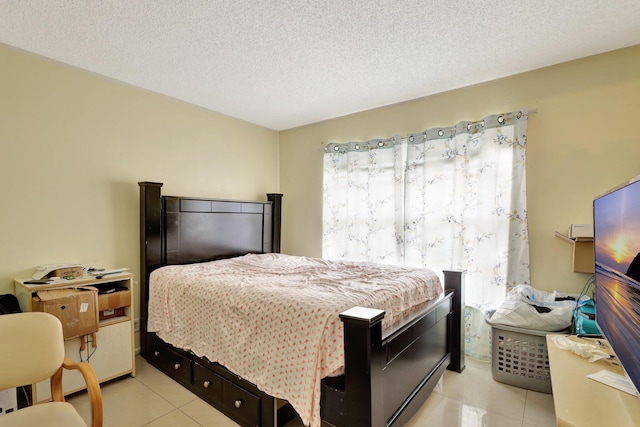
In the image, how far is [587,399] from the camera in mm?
1091

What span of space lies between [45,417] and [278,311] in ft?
3.47

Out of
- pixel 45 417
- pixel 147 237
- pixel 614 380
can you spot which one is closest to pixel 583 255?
pixel 614 380

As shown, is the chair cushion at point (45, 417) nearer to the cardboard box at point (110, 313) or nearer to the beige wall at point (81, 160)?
the cardboard box at point (110, 313)

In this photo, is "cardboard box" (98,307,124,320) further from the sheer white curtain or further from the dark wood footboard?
the sheer white curtain

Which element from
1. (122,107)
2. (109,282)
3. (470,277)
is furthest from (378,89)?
(109,282)

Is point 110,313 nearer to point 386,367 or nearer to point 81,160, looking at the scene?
point 81,160

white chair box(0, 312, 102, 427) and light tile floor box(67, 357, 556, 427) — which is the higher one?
white chair box(0, 312, 102, 427)

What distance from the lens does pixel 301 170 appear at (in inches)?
166

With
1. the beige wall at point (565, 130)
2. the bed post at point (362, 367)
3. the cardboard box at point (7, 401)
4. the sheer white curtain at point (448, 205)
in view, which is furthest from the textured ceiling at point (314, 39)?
the cardboard box at point (7, 401)

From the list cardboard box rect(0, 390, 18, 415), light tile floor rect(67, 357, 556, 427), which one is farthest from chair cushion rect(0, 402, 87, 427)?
light tile floor rect(67, 357, 556, 427)

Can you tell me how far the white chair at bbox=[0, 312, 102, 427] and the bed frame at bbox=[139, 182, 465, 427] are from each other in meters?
0.81

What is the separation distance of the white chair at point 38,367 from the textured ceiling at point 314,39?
1.79 meters

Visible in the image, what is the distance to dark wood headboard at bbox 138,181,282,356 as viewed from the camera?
2.85 meters

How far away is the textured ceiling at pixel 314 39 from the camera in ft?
6.08
